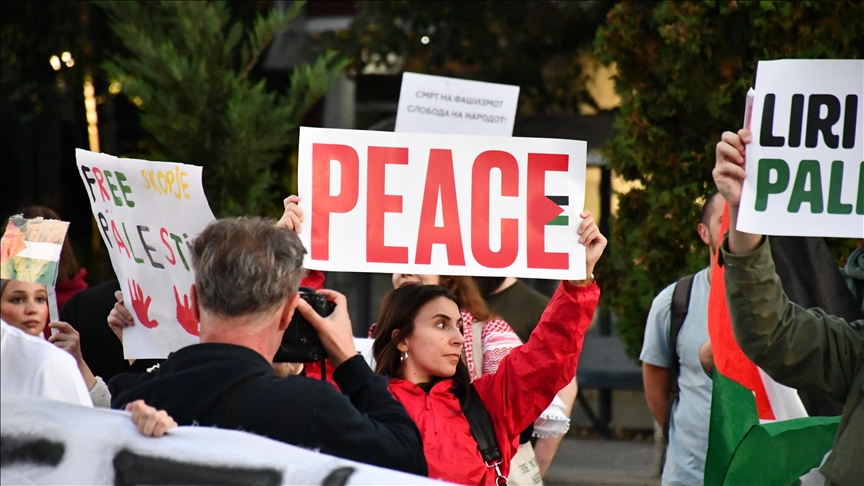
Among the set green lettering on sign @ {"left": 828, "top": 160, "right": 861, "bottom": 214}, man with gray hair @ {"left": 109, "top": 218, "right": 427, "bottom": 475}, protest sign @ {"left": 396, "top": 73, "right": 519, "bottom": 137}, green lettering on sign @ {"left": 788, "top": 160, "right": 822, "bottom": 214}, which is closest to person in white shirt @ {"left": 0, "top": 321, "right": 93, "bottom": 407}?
man with gray hair @ {"left": 109, "top": 218, "right": 427, "bottom": 475}

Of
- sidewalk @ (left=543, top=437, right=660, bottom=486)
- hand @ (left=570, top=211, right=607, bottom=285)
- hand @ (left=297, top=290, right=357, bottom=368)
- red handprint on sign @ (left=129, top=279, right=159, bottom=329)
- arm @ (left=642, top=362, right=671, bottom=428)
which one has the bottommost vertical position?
sidewalk @ (left=543, top=437, right=660, bottom=486)

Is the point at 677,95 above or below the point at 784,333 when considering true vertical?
above

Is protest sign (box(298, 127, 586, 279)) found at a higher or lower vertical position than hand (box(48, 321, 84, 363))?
higher

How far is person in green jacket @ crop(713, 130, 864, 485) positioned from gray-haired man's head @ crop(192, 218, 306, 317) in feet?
4.09

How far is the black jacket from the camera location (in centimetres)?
243

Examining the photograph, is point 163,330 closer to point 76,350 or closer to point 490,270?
point 76,350

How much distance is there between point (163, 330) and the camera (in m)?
3.54

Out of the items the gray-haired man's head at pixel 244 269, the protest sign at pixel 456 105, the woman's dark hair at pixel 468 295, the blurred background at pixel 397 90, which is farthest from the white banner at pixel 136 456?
the blurred background at pixel 397 90

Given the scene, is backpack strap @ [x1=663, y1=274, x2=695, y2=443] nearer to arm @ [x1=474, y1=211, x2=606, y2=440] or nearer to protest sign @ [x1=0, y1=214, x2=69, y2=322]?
arm @ [x1=474, y1=211, x2=606, y2=440]

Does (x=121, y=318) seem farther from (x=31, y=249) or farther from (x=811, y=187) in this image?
(x=811, y=187)

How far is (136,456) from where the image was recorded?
2449 mm

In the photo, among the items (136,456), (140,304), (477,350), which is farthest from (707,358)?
(136,456)

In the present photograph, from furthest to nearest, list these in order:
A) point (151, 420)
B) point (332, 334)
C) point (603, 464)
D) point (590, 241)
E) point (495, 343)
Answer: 1. point (603, 464)
2. point (495, 343)
3. point (590, 241)
4. point (332, 334)
5. point (151, 420)

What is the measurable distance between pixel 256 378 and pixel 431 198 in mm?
1334
